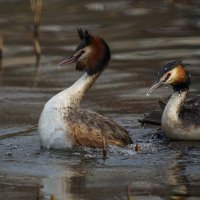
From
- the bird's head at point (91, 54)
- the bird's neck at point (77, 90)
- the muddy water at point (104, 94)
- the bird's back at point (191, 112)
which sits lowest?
the muddy water at point (104, 94)

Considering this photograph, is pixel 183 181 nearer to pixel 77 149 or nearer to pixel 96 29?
pixel 77 149

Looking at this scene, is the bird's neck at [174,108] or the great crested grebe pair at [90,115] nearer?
the great crested grebe pair at [90,115]

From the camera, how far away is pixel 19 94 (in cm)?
1405

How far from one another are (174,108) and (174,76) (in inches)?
15.1

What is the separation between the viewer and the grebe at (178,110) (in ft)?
38.3

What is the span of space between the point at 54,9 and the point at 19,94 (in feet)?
21.5

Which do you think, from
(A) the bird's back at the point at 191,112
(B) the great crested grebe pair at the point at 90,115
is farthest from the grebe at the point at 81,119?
(A) the bird's back at the point at 191,112

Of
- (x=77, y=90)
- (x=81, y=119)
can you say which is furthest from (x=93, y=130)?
(x=77, y=90)

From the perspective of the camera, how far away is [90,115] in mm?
11156

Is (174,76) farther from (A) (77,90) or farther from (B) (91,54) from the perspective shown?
(A) (77,90)

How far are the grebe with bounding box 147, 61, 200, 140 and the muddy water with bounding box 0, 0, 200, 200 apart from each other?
18cm

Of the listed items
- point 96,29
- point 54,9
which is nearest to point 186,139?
point 96,29

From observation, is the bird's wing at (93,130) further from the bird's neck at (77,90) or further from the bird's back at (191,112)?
the bird's back at (191,112)

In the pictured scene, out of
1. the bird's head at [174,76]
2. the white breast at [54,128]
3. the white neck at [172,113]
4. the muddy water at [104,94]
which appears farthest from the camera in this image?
the white neck at [172,113]
